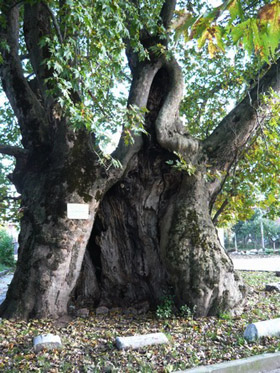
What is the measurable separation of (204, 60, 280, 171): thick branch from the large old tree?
20 mm

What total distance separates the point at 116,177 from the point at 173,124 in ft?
4.89

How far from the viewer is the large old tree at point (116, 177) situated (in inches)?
194

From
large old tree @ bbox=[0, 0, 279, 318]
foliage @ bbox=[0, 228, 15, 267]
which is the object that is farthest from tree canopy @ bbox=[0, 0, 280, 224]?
foliage @ bbox=[0, 228, 15, 267]

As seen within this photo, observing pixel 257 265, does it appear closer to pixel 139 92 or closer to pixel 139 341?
pixel 139 92

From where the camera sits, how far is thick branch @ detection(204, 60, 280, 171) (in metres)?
6.16

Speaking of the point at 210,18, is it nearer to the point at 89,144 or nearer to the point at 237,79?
the point at 89,144

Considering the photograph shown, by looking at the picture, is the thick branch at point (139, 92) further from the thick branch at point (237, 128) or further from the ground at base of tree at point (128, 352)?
the ground at base of tree at point (128, 352)

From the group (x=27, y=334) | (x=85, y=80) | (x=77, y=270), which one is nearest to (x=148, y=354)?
(x=27, y=334)

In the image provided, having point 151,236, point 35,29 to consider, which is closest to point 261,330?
point 151,236

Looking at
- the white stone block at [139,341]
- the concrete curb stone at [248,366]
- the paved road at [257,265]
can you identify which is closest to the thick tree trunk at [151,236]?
the white stone block at [139,341]

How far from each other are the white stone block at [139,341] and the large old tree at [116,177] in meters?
1.15

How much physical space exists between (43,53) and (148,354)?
5.05 metres

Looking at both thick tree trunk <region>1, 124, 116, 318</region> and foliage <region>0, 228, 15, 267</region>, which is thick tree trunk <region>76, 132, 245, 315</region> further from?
foliage <region>0, 228, 15, 267</region>

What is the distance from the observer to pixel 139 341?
Answer: 3.81 metres
